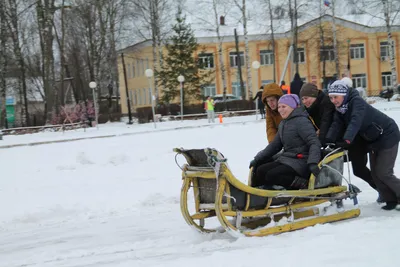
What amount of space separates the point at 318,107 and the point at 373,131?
0.84 m

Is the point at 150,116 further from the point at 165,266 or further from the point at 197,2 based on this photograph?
the point at 165,266

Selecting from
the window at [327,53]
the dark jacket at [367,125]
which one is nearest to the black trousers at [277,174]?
the dark jacket at [367,125]

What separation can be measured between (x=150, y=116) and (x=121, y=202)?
1094 inches

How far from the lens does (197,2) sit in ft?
161

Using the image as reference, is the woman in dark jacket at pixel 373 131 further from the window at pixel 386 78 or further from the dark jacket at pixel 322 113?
the window at pixel 386 78

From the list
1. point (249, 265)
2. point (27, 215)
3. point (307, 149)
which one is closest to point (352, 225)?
point (307, 149)

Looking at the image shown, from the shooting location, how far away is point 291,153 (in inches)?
254

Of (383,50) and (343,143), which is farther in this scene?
(383,50)

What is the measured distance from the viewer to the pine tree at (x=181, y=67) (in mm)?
44500

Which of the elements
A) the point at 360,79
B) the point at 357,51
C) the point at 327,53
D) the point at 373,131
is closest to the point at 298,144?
the point at 373,131

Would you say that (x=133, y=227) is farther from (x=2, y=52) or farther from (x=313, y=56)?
(x=313, y=56)

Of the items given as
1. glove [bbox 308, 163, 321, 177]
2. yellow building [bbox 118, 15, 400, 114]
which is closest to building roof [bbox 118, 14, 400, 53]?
yellow building [bbox 118, 15, 400, 114]

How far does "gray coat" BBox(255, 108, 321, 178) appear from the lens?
6.25 meters

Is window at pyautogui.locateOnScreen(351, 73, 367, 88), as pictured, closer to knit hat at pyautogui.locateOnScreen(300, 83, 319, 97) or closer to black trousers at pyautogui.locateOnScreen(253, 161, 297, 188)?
knit hat at pyautogui.locateOnScreen(300, 83, 319, 97)
